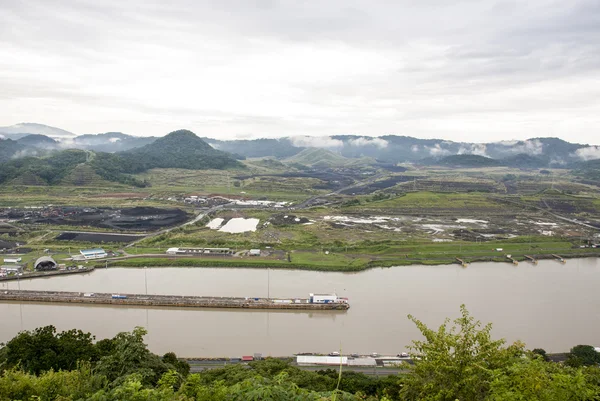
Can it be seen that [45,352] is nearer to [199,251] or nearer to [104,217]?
[199,251]

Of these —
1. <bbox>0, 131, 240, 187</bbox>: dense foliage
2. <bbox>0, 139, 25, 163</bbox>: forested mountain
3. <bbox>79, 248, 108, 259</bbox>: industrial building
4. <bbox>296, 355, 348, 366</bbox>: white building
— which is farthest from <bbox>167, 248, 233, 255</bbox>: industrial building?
<bbox>0, 139, 25, 163</bbox>: forested mountain

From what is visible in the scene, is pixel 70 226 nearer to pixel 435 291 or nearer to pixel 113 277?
pixel 113 277

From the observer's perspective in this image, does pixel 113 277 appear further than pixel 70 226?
No

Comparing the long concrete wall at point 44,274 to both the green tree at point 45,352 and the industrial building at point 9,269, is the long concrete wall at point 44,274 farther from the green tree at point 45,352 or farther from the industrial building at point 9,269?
the green tree at point 45,352

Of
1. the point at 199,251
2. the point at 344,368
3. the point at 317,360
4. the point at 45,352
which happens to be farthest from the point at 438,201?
the point at 45,352

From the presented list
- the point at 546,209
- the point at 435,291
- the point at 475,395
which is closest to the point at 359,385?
the point at 475,395

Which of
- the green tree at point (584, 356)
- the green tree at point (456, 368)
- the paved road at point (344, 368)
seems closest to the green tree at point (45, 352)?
the paved road at point (344, 368)
